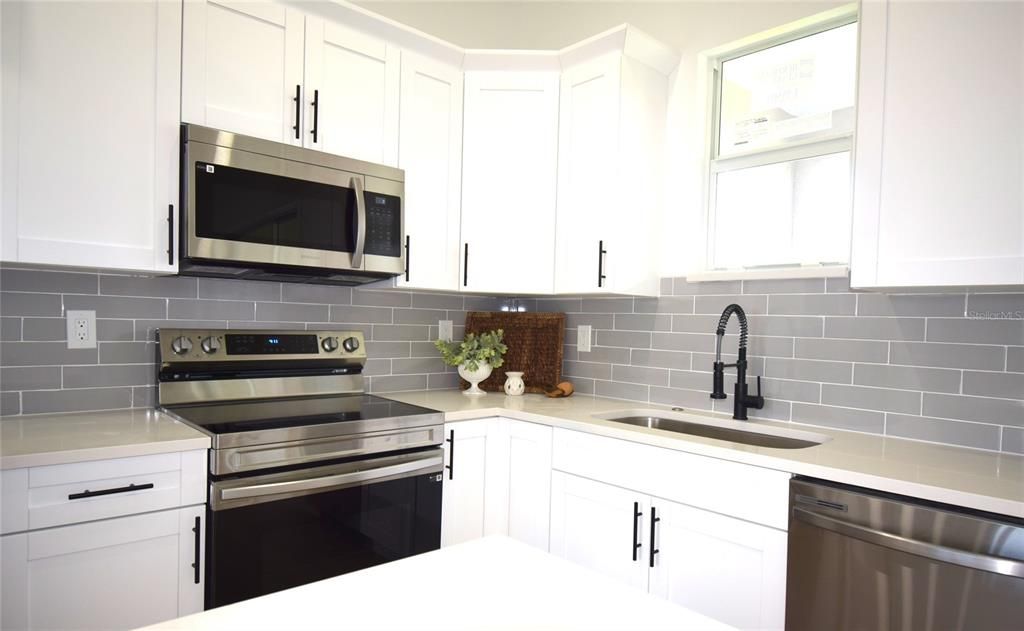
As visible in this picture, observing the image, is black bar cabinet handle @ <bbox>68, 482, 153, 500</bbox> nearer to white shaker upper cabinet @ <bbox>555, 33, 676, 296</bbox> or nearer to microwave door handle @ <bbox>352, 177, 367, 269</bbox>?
microwave door handle @ <bbox>352, 177, 367, 269</bbox>

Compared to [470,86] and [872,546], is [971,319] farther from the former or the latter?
[470,86]

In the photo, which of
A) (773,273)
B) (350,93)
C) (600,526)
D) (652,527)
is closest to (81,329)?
(350,93)

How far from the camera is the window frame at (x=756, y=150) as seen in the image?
230cm

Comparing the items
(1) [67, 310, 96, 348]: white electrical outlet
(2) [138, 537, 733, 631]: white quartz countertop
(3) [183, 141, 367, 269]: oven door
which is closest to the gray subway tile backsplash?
(1) [67, 310, 96, 348]: white electrical outlet

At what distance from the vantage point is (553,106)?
2.77m

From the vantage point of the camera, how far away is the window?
2322 millimetres

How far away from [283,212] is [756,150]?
188 centimetres

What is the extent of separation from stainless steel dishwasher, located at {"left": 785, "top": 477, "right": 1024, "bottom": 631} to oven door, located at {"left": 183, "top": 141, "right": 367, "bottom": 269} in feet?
5.79

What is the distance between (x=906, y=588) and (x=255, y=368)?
223cm

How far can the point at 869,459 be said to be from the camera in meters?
1.71

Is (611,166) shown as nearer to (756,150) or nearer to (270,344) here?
(756,150)

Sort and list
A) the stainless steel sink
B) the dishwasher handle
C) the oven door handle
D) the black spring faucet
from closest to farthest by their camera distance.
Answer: the dishwasher handle
the oven door handle
the stainless steel sink
the black spring faucet

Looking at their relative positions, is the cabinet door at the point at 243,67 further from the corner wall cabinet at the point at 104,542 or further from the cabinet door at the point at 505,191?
the corner wall cabinet at the point at 104,542

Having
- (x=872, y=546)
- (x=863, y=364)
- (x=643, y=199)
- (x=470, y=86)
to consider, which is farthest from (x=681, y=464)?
(x=470, y=86)
